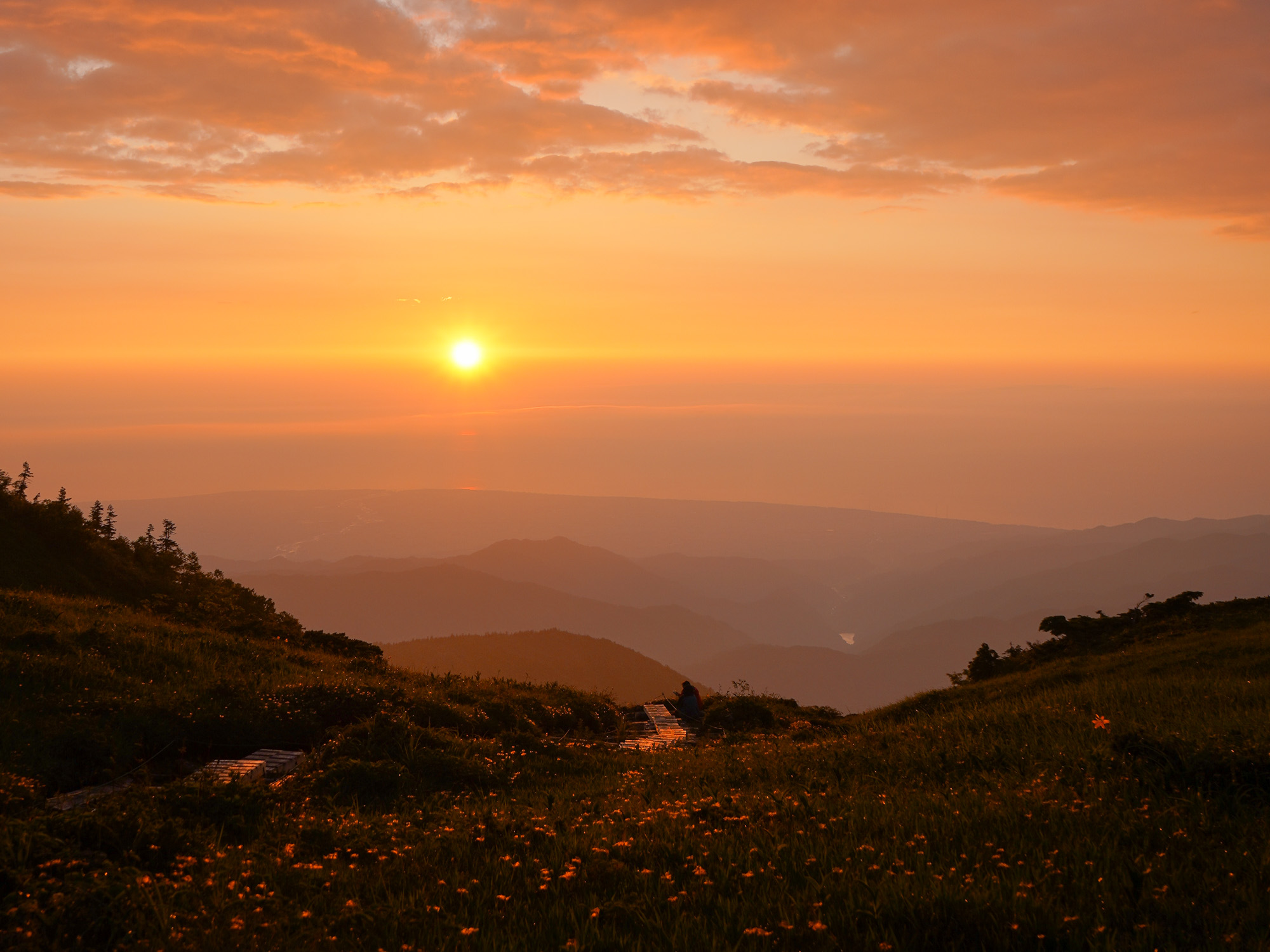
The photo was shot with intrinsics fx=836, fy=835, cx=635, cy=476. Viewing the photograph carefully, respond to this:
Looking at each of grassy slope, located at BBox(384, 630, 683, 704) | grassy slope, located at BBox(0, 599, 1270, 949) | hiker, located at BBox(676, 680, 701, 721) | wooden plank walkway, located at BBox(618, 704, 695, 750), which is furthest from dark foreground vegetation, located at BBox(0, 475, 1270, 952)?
grassy slope, located at BBox(384, 630, 683, 704)

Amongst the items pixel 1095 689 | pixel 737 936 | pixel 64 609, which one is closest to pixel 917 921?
pixel 737 936

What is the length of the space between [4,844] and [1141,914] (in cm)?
1014

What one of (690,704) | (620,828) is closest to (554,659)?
(690,704)

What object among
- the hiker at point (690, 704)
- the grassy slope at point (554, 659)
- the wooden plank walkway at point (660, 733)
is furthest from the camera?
the grassy slope at point (554, 659)

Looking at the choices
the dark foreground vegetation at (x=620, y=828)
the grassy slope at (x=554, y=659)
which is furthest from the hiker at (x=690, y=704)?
the grassy slope at (x=554, y=659)

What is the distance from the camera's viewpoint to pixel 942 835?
8719 mm

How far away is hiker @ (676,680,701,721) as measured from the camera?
24.8 meters

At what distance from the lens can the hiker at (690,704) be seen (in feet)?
81.4

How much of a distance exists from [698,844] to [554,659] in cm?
16702

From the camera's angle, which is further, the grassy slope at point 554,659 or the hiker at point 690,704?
the grassy slope at point 554,659

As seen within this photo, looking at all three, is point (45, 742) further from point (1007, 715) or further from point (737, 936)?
point (1007, 715)

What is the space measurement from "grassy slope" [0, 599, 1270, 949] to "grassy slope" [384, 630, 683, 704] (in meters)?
119

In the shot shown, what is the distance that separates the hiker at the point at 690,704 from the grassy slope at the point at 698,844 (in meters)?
8.79

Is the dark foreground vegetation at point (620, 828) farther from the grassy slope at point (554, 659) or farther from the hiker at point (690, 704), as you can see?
the grassy slope at point (554, 659)
